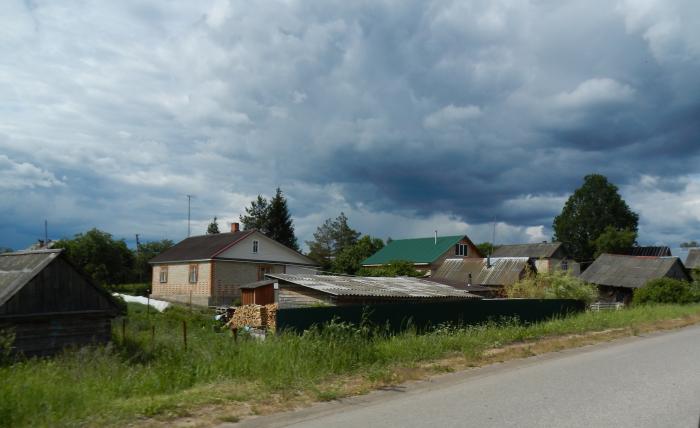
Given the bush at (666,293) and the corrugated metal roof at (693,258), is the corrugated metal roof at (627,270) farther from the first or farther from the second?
the corrugated metal roof at (693,258)

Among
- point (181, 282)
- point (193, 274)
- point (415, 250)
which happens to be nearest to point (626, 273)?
point (415, 250)

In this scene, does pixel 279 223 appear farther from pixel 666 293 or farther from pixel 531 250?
pixel 666 293

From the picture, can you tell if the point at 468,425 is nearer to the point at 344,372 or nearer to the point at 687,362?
the point at 344,372

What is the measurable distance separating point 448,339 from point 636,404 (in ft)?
20.7

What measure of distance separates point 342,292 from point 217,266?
75.5 ft

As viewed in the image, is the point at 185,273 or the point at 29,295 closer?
the point at 29,295

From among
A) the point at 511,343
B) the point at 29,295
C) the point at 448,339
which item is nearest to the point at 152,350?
the point at 29,295

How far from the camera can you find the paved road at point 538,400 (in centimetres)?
679

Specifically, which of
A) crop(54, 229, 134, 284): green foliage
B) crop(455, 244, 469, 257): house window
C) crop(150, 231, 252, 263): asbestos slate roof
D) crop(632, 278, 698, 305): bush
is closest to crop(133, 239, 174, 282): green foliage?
crop(54, 229, 134, 284): green foliage

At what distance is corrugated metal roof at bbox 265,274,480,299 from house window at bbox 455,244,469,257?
28.6 metres

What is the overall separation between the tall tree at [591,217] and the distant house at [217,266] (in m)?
52.2

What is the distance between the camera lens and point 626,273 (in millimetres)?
50469

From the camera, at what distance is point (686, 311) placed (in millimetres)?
28172

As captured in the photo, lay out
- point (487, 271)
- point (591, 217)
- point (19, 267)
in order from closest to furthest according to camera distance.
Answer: point (19, 267), point (487, 271), point (591, 217)
